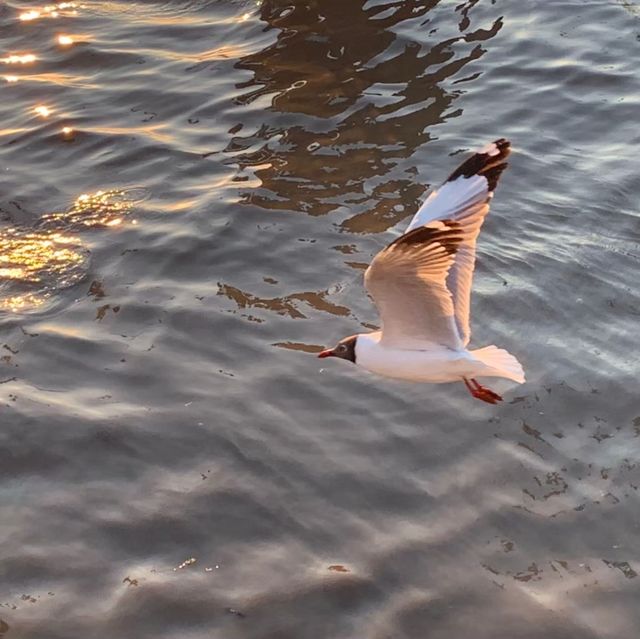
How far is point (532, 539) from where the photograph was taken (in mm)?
5891

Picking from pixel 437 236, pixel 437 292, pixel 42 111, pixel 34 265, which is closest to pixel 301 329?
pixel 34 265

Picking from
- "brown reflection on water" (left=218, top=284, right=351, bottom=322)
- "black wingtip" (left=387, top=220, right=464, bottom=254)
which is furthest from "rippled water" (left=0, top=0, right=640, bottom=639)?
"black wingtip" (left=387, top=220, right=464, bottom=254)

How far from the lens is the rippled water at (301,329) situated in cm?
562

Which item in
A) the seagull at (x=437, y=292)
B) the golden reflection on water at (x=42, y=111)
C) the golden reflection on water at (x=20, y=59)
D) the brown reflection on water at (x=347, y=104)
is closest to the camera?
the seagull at (x=437, y=292)

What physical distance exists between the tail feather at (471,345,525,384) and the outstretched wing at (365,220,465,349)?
0.14 m

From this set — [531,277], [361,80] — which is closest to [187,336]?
[531,277]

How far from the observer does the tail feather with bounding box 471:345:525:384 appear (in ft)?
17.7

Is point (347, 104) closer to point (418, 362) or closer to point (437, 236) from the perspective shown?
point (418, 362)

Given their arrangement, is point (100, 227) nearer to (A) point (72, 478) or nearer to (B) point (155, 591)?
(A) point (72, 478)

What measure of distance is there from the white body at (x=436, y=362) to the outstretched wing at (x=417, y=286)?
5 centimetres

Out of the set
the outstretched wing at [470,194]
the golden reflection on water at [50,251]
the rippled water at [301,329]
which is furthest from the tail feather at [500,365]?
the golden reflection on water at [50,251]

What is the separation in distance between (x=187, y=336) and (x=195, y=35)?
5.24 meters

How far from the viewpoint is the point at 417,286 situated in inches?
210

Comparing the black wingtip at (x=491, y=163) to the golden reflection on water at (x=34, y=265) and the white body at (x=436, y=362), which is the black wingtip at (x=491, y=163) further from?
the golden reflection on water at (x=34, y=265)
